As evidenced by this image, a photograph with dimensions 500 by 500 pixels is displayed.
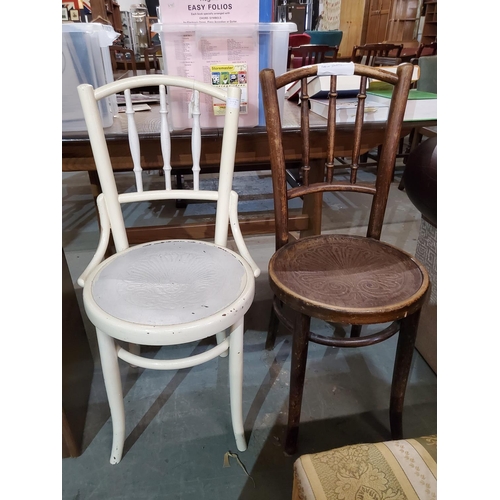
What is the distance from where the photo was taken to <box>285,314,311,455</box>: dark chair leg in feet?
3.13

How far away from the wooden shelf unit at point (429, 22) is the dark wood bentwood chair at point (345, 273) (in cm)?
880

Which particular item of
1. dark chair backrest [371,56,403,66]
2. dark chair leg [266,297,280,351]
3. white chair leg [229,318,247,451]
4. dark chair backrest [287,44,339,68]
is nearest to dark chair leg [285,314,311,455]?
white chair leg [229,318,247,451]

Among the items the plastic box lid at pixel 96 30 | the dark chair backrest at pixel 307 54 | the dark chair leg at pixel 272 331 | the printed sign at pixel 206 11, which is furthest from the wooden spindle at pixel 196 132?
the dark chair backrest at pixel 307 54

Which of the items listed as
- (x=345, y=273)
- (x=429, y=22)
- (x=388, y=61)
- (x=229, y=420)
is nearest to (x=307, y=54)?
(x=388, y=61)

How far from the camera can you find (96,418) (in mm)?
1243

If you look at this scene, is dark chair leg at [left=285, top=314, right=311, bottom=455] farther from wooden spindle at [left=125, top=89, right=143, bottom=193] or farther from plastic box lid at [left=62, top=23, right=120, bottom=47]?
plastic box lid at [left=62, top=23, right=120, bottom=47]

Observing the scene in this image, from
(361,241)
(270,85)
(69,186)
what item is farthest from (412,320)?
(69,186)

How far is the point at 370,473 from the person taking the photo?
0.63 metres

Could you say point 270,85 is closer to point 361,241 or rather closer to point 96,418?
point 361,241

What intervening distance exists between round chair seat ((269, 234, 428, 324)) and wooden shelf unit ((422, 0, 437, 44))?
9.00 m

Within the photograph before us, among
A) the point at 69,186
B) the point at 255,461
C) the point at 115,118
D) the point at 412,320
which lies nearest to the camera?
the point at 412,320

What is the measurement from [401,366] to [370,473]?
0.49m

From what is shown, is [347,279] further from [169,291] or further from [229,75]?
[229,75]

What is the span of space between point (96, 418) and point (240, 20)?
4.63 ft
